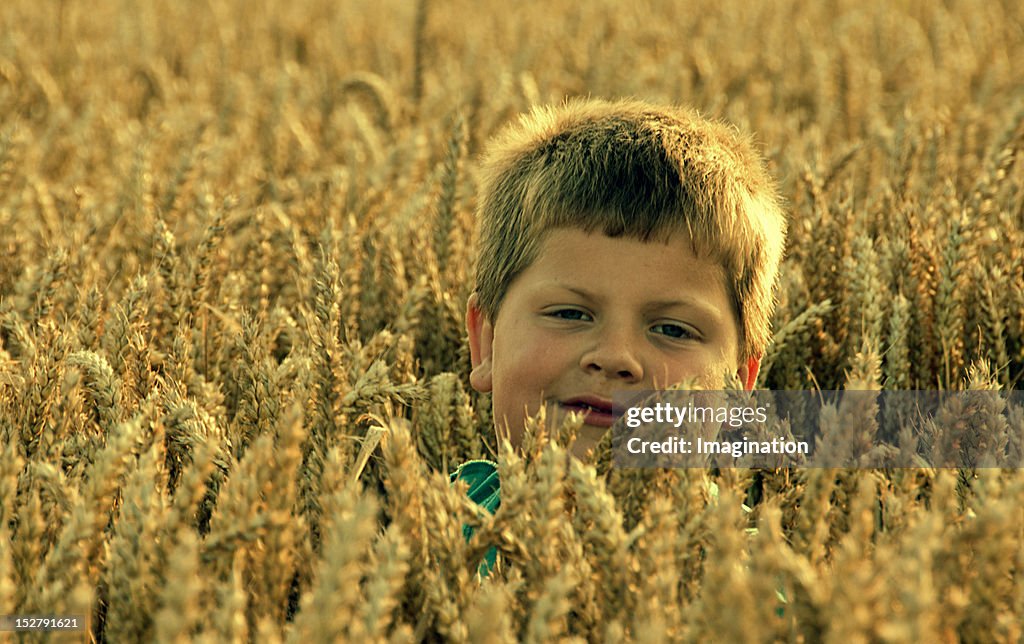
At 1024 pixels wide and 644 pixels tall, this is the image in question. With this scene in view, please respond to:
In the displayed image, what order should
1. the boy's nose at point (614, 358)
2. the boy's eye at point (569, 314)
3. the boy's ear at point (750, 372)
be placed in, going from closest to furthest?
the boy's nose at point (614, 358) → the boy's eye at point (569, 314) → the boy's ear at point (750, 372)

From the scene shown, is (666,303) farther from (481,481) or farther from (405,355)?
(405,355)

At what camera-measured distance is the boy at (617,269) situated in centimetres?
193

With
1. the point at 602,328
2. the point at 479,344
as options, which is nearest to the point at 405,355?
the point at 479,344

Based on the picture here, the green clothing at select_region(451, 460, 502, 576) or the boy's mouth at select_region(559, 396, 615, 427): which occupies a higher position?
the boy's mouth at select_region(559, 396, 615, 427)

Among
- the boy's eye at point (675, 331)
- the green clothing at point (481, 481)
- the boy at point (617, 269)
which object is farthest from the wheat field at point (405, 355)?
the boy's eye at point (675, 331)

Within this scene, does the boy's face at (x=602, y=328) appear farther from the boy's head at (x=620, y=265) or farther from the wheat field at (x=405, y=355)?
the wheat field at (x=405, y=355)

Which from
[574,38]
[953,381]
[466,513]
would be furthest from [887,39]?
[466,513]

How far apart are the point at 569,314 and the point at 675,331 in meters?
0.17

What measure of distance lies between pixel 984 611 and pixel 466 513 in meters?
0.55

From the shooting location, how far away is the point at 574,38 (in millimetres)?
5805

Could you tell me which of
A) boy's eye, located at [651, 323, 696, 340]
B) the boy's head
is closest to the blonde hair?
the boy's head

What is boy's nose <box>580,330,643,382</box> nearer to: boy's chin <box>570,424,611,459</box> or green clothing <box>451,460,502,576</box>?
boy's chin <box>570,424,611,459</box>

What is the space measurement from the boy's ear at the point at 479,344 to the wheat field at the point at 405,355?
0.06 meters

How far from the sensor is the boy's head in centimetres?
193
